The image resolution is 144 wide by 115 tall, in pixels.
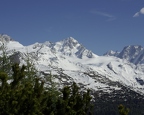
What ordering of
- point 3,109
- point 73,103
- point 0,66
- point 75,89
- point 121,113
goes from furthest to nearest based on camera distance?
point 0,66 < point 75,89 < point 73,103 < point 3,109 < point 121,113

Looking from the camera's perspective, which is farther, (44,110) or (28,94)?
(44,110)

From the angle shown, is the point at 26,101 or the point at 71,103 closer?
the point at 26,101

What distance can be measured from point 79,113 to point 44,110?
409cm

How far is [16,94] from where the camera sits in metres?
31.6

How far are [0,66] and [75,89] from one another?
15307 mm

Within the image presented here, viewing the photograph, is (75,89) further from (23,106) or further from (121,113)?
(121,113)

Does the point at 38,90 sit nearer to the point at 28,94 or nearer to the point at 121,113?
the point at 28,94

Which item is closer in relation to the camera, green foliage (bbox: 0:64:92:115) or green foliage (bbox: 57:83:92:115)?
green foliage (bbox: 0:64:92:115)

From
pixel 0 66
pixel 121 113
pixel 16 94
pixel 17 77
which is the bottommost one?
pixel 121 113

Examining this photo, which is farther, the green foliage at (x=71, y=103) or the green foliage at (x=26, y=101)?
the green foliage at (x=71, y=103)

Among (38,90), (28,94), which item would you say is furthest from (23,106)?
(38,90)

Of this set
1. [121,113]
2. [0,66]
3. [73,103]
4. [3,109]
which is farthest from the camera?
[0,66]

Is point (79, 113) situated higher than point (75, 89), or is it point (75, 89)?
point (75, 89)

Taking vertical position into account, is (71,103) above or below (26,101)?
above
